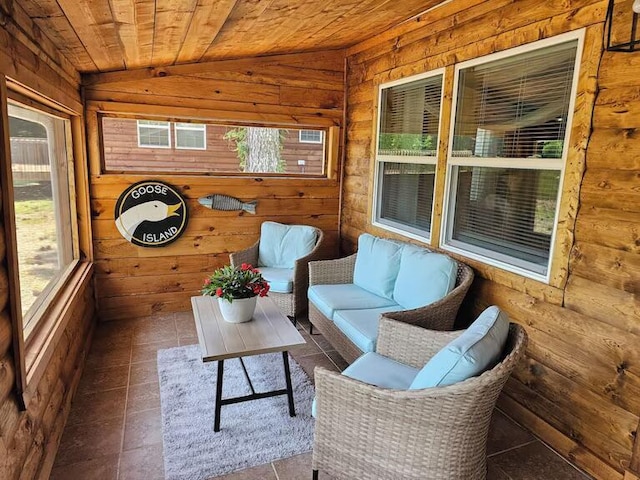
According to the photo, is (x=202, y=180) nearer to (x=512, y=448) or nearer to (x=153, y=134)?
(x=153, y=134)

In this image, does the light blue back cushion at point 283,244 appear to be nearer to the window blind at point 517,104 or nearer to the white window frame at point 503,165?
the white window frame at point 503,165

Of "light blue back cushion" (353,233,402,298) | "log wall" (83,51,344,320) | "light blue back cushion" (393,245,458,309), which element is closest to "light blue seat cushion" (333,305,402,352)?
"light blue back cushion" (393,245,458,309)

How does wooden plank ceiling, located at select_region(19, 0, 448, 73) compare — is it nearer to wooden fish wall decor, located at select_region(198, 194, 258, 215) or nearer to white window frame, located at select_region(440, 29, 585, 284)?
white window frame, located at select_region(440, 29, 585, 284)

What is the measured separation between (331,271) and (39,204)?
2100 millimetres

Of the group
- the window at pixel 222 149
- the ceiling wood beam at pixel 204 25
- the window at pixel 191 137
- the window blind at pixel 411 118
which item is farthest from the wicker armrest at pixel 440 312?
the window at pixel 191 137

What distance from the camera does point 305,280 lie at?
3.84m

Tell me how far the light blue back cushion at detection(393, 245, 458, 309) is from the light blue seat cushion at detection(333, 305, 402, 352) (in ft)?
0.45

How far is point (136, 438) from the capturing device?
7.57ft

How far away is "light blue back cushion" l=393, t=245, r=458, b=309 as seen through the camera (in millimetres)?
2793

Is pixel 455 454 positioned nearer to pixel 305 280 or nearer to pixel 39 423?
pixel 39 423

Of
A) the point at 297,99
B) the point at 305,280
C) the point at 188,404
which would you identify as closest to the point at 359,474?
the point at 188,404

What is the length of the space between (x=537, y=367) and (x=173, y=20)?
2.69 meters

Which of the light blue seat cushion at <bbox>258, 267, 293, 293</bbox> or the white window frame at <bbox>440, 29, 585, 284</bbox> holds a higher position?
the white window frame at <bbox>440, 29, 585, 284</bbox>

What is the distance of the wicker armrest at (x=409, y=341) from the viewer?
217cm
